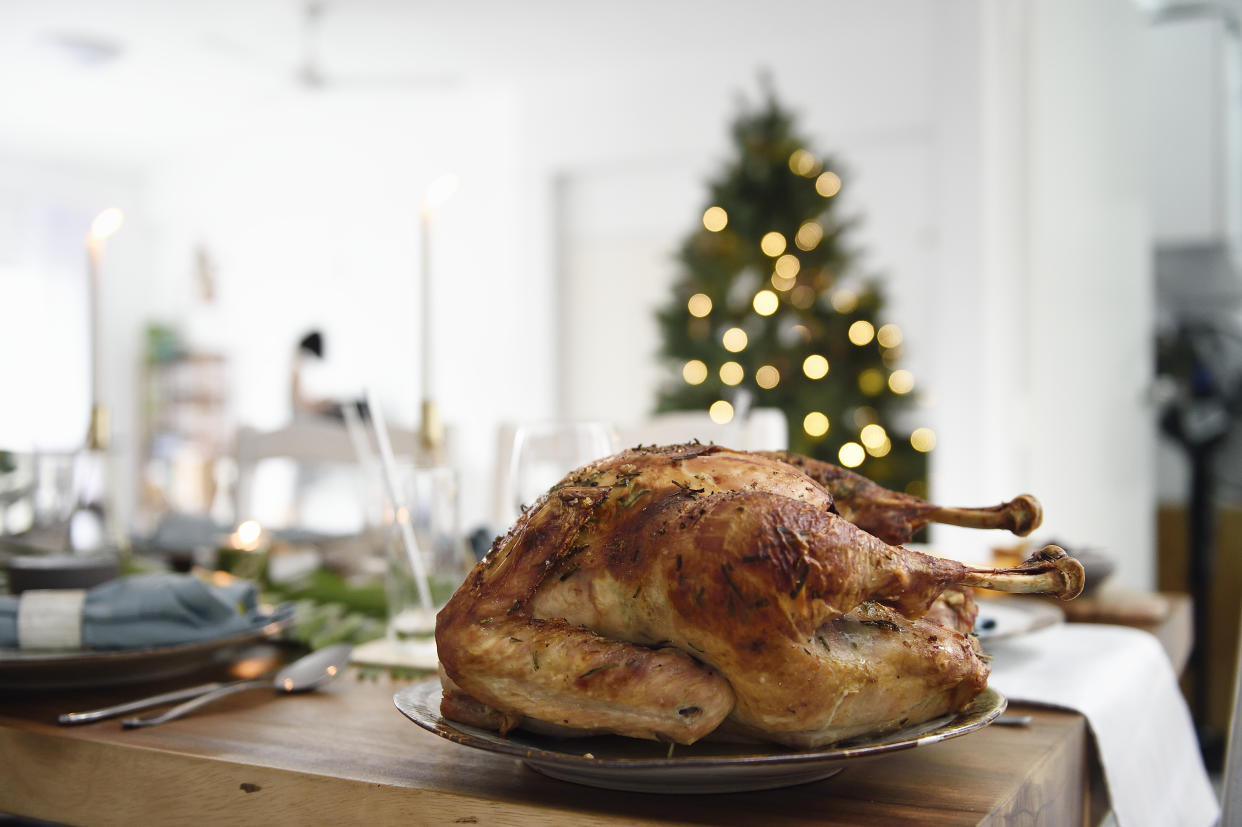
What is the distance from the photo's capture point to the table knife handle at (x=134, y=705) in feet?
2.24

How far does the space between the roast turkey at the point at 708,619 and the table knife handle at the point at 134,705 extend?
31 centimetres

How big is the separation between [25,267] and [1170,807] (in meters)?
7.66

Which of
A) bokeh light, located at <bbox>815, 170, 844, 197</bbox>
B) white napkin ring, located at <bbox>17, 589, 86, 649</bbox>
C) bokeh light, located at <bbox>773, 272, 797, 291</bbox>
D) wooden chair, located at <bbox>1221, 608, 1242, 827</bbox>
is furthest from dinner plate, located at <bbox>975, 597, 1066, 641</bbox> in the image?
bokeh light, located at <bbox>815, 170, 844, 197</bbox>

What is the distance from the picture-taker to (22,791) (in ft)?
2.22

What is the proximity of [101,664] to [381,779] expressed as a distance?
1.10 ft

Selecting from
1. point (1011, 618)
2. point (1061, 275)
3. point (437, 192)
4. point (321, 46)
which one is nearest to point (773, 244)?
point (1061, 275)

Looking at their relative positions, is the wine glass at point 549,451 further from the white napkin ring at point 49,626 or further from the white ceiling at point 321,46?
the white ceiling at point 321,46

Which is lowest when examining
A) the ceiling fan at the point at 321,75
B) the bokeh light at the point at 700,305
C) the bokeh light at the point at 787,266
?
the bokeh light at the point at 700,305

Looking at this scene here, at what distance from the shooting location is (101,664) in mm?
765

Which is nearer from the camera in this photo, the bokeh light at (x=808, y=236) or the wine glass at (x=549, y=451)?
the wine glass at (x=549, y=451)

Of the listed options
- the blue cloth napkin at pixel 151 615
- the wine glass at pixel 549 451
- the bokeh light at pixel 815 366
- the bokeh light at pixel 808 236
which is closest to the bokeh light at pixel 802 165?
the bokeh light at pixel 808 236

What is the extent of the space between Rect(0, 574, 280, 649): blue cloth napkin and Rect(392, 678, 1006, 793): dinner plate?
0.34 meters

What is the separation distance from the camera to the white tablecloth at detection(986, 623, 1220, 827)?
71 centimetres

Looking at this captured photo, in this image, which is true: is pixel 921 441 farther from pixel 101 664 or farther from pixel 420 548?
pixel 101 664
